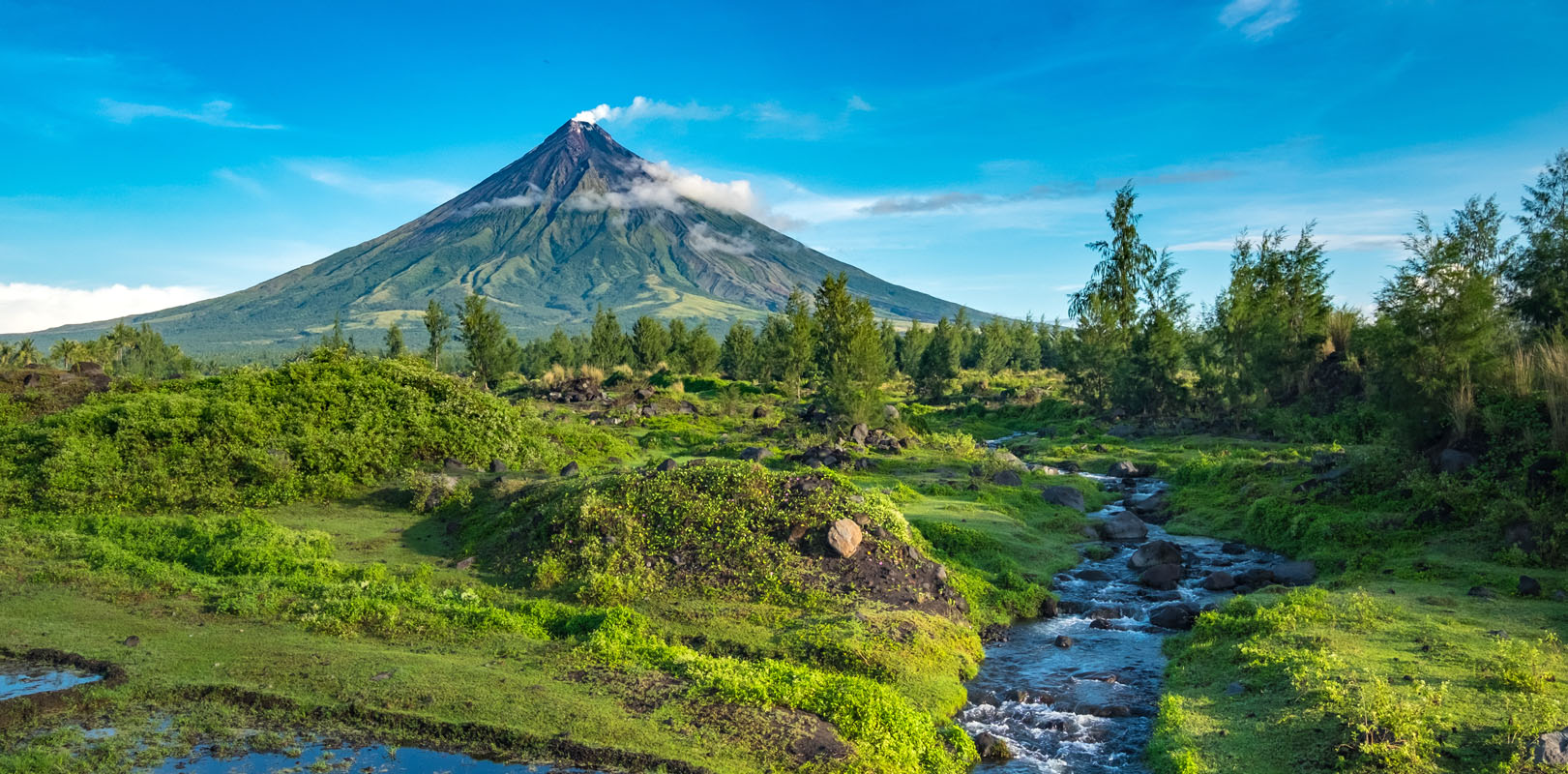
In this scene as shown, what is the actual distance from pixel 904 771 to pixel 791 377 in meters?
47.7

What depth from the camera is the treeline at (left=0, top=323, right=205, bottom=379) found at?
65688 mm

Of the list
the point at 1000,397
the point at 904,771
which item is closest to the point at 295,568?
the point at 904,771

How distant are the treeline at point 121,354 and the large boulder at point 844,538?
66.0 meters

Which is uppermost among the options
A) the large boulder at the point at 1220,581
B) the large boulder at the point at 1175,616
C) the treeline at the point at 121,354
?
the treeline at the point at 121,354

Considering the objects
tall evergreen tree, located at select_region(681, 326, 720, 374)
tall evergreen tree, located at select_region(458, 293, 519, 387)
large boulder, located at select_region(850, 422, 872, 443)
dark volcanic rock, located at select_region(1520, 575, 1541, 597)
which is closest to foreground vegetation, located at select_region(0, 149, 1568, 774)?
dark volcanic rock, located at select_region(1520, 575, 1541, 597)

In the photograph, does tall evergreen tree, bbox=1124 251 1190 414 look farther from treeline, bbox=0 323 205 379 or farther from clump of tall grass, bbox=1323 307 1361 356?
treeline, bbox=0 323 205 379

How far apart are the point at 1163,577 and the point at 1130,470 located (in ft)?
47.7

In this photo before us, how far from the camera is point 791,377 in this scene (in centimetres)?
5653

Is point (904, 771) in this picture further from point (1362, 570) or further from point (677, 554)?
point (1362, 570)

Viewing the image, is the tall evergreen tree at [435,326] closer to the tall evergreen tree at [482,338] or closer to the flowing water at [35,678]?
the tall evergreen tree at [482,338]

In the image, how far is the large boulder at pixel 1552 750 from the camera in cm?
814

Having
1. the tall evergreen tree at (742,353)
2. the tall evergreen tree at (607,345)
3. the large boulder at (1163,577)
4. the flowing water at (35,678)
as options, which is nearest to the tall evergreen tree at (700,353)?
the tall evergreen tree at (742,353)

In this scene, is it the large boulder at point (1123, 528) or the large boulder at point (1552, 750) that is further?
the large boulder at point (1123, 528)

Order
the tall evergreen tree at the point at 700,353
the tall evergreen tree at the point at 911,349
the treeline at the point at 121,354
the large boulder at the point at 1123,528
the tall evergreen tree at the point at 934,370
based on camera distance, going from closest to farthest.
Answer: the large boulder at the point at 1123,528, the treeline at the point at 121,354, the tall evergreen tree at the point at 934,370, the tall evergreen tree at the point at 700,353, the tall evergreen tree at the point at 911,349
